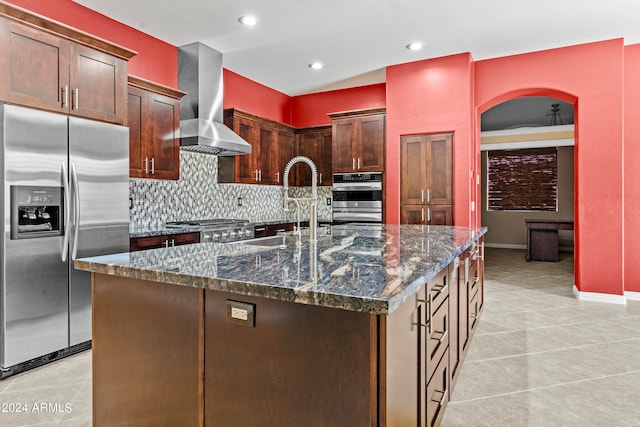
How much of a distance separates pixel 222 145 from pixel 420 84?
2.78 m

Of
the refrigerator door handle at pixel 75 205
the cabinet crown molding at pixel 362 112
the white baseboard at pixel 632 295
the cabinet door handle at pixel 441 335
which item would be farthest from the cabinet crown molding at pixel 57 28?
the white baseboard at pixel 632 295

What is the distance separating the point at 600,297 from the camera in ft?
15.3

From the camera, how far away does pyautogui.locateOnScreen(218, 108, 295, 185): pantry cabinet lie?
17.4 ft

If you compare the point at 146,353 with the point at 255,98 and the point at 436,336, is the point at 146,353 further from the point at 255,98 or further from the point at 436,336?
the point at 255,98

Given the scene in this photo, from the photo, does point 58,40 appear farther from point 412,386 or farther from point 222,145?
point 412,386

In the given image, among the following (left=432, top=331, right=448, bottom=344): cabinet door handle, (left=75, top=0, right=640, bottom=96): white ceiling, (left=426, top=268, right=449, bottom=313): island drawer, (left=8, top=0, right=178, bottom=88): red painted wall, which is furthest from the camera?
(left=75, top=0, right=640, bottom=96): white ceiling

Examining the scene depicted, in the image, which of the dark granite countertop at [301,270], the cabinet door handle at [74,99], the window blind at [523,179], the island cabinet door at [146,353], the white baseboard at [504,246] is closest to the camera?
the dark granite countertop at [301,270]

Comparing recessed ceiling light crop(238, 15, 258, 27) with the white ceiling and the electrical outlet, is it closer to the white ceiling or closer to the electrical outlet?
the white ceiling

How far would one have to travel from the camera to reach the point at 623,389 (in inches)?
97.7

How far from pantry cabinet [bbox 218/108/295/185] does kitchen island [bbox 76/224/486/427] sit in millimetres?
3578

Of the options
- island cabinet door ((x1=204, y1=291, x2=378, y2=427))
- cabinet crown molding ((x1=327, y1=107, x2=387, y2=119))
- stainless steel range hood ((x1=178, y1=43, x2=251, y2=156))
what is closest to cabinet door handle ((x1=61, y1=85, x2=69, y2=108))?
stainless steel range hood ((x1=178, y1=43, x2=251, y2=156))

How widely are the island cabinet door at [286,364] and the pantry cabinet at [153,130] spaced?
3044mm

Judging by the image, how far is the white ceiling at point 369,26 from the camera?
380 centimetres

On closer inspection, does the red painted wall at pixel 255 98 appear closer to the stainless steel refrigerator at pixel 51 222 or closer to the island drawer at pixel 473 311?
the stainless steel refrigerator at pixel 51 222
